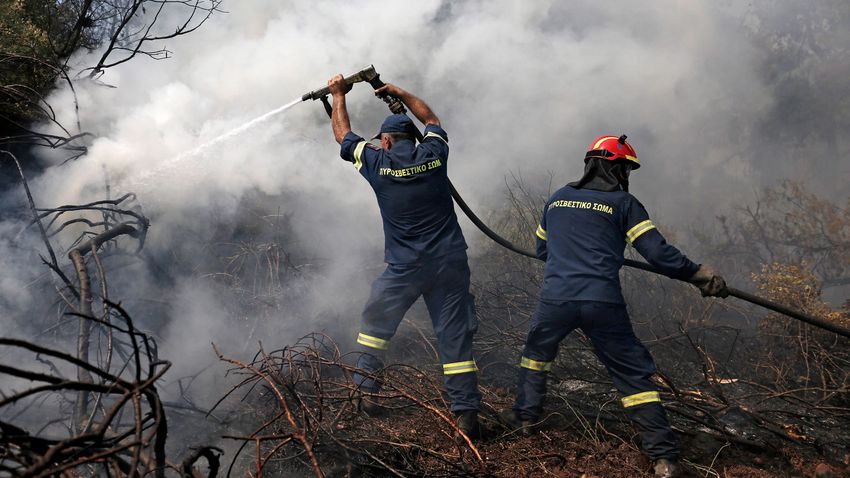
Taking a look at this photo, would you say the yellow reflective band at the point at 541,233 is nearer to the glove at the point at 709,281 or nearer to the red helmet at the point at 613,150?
the red helmet at the point at 613,150

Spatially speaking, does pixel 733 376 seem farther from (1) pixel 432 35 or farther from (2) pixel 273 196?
(1) pixel 432 35

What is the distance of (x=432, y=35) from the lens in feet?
25.4

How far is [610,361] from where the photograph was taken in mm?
3514

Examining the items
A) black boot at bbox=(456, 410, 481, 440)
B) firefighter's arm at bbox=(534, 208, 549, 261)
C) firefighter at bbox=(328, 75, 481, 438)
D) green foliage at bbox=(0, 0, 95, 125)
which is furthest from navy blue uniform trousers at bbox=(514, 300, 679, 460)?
green foliage at bbox=(0, 0, 95, 125)

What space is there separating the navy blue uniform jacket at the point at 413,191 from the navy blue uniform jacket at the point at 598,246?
0.69 meters

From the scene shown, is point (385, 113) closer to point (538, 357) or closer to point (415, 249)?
point (415, 249)

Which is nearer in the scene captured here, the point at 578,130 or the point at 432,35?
the point at 432,35

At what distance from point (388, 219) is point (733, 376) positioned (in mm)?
3169

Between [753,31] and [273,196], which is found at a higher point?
[753,31]

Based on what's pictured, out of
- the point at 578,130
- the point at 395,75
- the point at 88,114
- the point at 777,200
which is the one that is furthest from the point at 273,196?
the point at 777,200

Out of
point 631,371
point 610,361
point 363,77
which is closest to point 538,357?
point 610,361

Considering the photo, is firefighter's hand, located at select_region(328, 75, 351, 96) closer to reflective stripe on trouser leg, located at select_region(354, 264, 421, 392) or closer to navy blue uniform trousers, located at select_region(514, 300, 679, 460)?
reflective stripe on trouser leg, located at select_region(354, 264, 421, 392)

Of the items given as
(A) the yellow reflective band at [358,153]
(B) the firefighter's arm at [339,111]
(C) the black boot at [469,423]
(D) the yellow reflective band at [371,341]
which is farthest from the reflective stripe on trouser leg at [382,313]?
(B) the firefighter's arm at [339,111]

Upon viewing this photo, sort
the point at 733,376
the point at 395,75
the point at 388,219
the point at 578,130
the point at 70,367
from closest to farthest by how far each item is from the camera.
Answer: the point at 388,219
the point at 70,367
the point at 733,376
the point at 395,75
the point at 578,130
